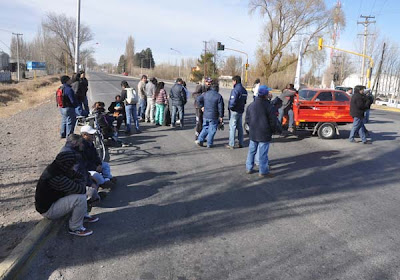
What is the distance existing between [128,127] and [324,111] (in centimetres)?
667

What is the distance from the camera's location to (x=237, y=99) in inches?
367

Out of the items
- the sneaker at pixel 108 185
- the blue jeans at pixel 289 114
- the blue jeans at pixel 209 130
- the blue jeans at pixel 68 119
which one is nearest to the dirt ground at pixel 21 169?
the blue jeans at pixel 68 119

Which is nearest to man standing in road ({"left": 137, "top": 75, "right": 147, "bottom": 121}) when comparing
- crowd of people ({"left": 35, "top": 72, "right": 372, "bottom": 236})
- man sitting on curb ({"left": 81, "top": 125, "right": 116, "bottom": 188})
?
crowd of people ({"left": 35, "top": 72, "right": 372, "bottom": 236})

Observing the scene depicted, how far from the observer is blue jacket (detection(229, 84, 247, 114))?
30.5 feet

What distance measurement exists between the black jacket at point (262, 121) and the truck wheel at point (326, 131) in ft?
18.3

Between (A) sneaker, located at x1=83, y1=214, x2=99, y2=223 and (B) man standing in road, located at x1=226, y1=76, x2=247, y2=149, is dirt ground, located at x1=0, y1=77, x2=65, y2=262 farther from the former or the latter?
(B) man standing in road, located at x1=226, y1=76, x2=247, y2=149

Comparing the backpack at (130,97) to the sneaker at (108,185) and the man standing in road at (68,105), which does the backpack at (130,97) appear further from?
Answer: the sneaker at (108,185)

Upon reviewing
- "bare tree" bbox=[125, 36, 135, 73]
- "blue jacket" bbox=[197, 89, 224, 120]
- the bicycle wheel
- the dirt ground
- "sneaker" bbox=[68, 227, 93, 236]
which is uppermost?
"bare tree" bbox=[125, 36, 135, 73]

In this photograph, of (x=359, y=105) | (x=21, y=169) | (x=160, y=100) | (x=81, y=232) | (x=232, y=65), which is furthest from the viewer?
(x=232, y=65)

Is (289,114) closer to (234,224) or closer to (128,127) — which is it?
(128,127)

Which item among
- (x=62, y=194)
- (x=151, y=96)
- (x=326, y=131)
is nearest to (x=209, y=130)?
(x=151, y=96)

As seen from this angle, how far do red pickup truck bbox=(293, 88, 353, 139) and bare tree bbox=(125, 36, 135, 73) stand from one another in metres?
123

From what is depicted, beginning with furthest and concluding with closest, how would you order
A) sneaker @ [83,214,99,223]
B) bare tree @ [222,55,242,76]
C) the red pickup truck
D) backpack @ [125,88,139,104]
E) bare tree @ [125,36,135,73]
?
bare tree @ [125,36,135,73] < bare tree @ [222,55,242,76] < the red pickup truck < backpack @ [125,88,139,104] < sneaker @ [83,214,99,223]

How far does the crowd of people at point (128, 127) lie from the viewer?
4383mm
